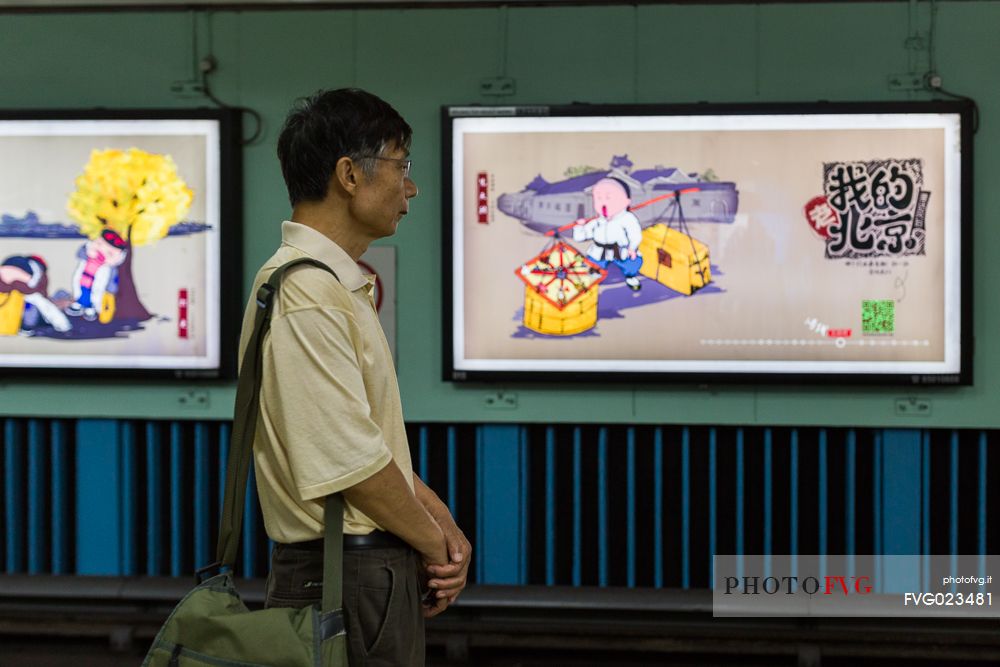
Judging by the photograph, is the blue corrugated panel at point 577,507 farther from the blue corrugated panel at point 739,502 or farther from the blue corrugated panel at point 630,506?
the blue corrugated panel at point 739,502

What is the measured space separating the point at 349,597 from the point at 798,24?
2.77 m

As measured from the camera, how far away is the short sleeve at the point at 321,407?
1.35 m

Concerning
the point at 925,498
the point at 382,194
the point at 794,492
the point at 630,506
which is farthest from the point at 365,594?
the point at 925,498

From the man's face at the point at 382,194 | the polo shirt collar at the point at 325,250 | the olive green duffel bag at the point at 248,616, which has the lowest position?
the olive green duffel bag at the point at 248,616

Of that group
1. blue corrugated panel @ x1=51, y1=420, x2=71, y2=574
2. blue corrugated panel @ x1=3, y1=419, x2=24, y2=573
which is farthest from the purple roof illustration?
blue corrugated panel @ x1=3, y1=419, x2=24, y2=573

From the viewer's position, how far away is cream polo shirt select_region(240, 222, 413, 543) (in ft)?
4.43

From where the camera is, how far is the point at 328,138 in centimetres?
150

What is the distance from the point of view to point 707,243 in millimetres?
3264

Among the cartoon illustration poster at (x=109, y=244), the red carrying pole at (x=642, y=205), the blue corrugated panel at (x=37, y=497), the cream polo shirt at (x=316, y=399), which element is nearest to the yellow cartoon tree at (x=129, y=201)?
the cartoon illustration poster at (x=109, y=244)

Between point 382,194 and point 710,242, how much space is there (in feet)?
6.54

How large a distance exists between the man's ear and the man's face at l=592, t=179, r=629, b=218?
1896mm

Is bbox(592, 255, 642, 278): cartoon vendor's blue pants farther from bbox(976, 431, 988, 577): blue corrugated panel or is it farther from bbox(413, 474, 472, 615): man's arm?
bbox(413, 474, 472, 615): man's arm

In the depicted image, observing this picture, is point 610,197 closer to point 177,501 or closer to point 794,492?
point 794,492

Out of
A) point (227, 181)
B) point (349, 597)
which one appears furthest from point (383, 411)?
point (227, 181)
